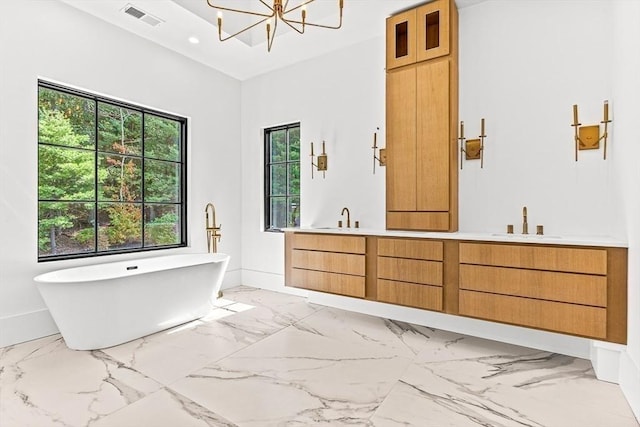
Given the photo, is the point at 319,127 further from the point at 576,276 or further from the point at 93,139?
the point at 576,276

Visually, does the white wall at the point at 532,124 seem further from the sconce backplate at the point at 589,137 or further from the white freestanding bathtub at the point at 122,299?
the white freestanding bathtub at the point at 122,299

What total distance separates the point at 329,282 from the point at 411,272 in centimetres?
88

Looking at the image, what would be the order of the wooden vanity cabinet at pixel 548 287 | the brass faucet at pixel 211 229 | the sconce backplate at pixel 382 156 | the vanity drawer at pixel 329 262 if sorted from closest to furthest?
the wooden vanity cabinet at pixel 548 287 → the vanity drawer at pixel 329 262 → the sconce backplate at pixel 382 156 → the brass faucet at pixel 211 229

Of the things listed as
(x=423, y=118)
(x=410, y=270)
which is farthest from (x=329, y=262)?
(x=423, y=118)

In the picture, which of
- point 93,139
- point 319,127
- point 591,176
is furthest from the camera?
point 319,127

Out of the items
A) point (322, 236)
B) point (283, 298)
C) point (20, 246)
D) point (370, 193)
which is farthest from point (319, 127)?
point (20, 246)

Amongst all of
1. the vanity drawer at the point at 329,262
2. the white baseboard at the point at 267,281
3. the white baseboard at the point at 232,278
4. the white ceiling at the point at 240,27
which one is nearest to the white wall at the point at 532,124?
the white ceiling at the point at 240,27

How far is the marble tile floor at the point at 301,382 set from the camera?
185cm

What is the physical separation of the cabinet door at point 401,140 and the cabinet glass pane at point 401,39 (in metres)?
0.20

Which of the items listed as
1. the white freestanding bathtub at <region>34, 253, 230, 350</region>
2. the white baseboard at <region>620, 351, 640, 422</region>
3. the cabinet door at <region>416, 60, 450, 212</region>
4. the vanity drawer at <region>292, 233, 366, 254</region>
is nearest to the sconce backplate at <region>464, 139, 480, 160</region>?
the cabinet door at <region>416, 60, 450, 212</region>

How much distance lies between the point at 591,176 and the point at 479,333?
1.55 m

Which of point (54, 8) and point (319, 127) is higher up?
point (54, 8)

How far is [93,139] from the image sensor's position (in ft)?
11.5

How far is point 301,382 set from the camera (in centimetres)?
221
